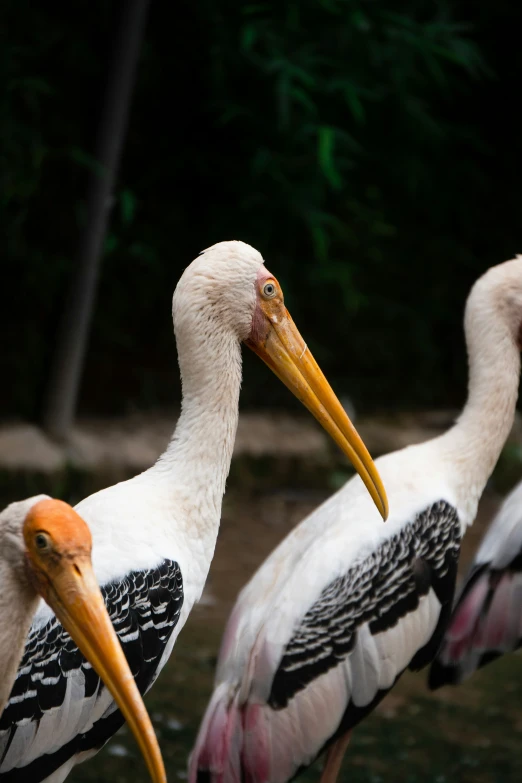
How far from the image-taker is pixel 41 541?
2133mm

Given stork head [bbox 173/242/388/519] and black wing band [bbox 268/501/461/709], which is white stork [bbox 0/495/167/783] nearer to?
stork head [bbox 173/242/388/519]

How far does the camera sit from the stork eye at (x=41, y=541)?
2126mm

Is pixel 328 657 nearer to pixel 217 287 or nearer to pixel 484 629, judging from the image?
pixel 484 629

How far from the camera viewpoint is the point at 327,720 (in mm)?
3289

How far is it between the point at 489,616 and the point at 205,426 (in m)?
1.31

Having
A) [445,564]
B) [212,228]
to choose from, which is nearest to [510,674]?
[445,564]

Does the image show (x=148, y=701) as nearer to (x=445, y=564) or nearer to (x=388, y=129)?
(x=445, y=564)

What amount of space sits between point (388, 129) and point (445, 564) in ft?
14.1

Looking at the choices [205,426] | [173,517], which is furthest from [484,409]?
[173,517]

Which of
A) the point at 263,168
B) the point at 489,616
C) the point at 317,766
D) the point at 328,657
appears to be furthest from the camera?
the point at 263,168

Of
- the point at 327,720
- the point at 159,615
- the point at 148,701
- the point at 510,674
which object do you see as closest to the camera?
the point at 159,615

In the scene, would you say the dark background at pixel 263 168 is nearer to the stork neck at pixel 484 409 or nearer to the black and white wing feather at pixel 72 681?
the stork neck at pixel 484 409

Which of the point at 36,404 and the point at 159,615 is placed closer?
the point at 159,615

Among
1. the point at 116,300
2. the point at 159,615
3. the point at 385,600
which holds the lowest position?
the point at 116,300
